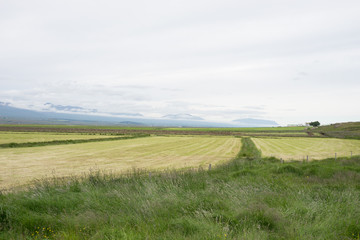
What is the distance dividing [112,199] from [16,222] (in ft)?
8.82

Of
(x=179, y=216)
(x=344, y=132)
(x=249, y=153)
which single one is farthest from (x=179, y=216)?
Answer: (x=344, y=132)

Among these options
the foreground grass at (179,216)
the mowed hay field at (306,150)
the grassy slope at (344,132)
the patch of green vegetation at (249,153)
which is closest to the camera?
the foreground grass at (179,216)

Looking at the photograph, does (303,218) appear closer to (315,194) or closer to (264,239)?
(264,239)

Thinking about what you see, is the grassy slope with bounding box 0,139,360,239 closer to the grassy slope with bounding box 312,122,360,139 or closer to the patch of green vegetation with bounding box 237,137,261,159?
the patch of green vegetation with bounding box 237,137,261,159

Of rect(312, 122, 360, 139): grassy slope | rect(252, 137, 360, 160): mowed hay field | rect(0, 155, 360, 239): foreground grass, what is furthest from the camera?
rect(312, 122, 360, 139): grassy slope

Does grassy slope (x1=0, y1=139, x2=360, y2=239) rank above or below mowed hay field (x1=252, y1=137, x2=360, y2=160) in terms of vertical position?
above

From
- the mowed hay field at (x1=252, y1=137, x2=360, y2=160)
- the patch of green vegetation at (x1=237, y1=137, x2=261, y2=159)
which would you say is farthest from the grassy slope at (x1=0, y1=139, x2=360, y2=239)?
the mowed hay field at (x1=252, y1=137, x2=360, y2=160)

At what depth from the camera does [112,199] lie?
8.23 meters

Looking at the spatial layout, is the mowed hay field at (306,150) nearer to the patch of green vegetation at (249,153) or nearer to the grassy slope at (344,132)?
the patch of green vegetation at (249,153)

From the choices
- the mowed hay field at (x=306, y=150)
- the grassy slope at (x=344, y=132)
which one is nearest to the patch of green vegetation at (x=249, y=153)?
the mowed hay field at (x=306, y=150)

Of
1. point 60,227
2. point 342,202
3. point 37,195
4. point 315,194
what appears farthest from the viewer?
point 315,194

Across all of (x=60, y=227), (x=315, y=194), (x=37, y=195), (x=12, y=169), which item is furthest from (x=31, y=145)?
(x=315, y=194)

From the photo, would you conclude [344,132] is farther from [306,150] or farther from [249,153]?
[249,153]

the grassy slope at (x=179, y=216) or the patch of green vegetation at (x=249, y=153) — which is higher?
the grassy slope at (x=179, y=216)
